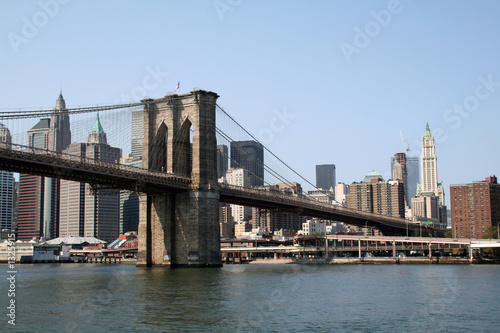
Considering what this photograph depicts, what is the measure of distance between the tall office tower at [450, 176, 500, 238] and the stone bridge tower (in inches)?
4110

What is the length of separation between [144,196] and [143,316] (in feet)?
166

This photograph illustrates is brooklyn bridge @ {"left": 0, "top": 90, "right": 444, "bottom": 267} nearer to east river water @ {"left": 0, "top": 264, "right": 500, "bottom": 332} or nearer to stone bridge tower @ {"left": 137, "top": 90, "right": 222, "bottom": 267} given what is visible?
stone bridge tower @ {"left": 137, "top": 90, "right": 222, "bottom": 267}

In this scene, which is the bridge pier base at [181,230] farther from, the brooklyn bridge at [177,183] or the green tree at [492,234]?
the green tree at [492,234]

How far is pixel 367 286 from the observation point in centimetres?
5259

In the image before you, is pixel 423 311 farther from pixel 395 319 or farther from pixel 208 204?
pixel 208 204

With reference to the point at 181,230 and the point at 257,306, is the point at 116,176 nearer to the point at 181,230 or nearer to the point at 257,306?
the point at 181,230

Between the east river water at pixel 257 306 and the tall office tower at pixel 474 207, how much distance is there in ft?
379

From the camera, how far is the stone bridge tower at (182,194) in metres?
79.7

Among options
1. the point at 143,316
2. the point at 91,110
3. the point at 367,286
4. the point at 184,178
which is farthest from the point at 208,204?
the point at 143,316

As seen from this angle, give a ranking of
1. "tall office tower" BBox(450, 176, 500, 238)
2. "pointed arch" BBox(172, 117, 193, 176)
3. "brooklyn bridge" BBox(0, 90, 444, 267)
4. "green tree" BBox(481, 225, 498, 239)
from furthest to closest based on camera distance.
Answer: "tall office tower" BBox(450, 176, 500, 238)
"green tree" BBox(481, 225, 498, 239)
"pointed arch" BBox(172, 117, 193, 176)
"brooklyn bridge" BBox(0, 90, 444, 267)

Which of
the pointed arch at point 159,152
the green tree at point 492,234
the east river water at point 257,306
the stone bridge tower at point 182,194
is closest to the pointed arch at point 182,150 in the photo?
the stone bridge tower at point 182,194

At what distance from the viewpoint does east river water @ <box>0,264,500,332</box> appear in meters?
31.4

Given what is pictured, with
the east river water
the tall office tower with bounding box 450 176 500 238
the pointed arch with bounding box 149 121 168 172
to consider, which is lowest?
the east river water

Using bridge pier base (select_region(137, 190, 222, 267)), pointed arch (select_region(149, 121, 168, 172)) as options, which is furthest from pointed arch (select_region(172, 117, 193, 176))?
bridge pier base (select_region(137, 190, 222, 267))
